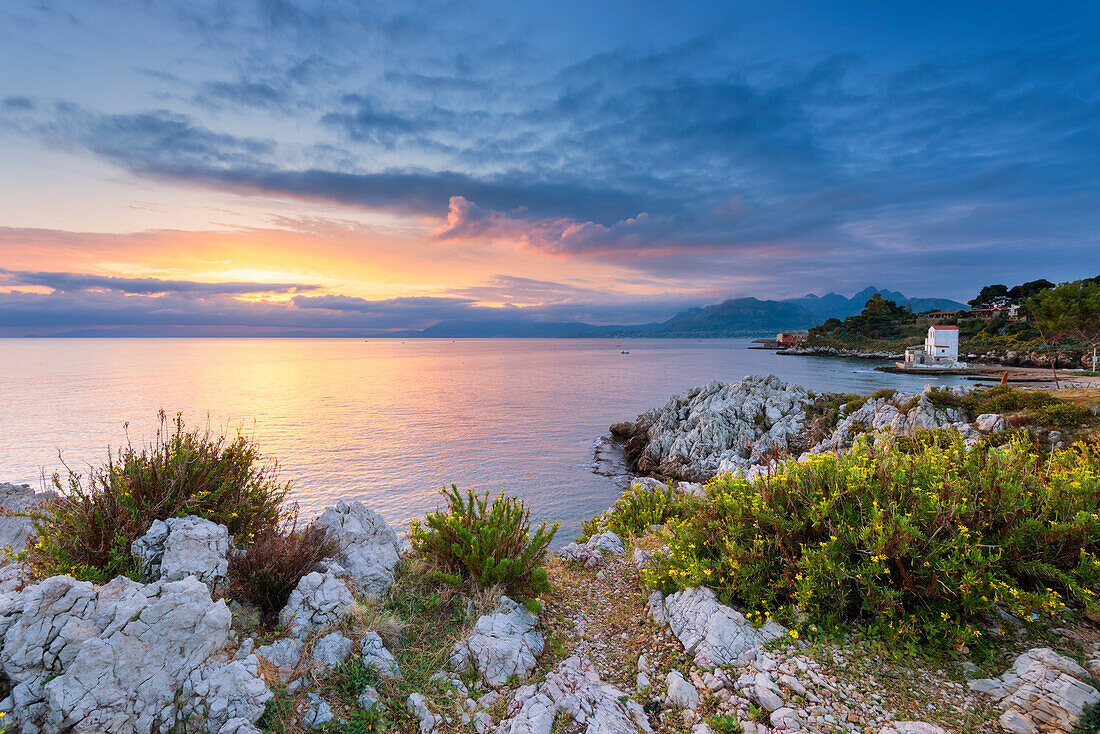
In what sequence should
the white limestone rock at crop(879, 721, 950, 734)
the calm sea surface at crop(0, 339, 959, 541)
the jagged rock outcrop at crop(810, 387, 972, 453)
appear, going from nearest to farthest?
the white limestone rock at crop(879, 721, 950, 734) → the jagged rock outcrop at crop(810, 387, 972, 453) → the calm sea surface at crop(0, 339, 959, 541)

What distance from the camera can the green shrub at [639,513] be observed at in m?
10.9

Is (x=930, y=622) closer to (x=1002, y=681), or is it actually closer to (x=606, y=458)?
(x=1002, y=681)

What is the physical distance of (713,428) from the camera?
2931cm

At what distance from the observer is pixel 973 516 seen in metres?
5.14

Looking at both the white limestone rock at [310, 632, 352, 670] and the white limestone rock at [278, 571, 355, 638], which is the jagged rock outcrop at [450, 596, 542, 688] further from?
the white limestone rock at [278, 571, 355, 638]

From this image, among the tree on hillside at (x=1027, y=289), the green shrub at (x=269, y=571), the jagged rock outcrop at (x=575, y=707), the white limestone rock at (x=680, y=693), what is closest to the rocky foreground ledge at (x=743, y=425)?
the white limestone rock at (x=680, y=693)

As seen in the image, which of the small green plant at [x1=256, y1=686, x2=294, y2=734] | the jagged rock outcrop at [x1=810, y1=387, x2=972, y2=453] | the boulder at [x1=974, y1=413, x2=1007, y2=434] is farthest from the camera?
the jagged rock outcrop at [x1=810, y1=387, x2=972, y2=453]

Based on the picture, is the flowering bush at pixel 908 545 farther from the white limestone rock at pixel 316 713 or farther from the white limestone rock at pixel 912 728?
the white limestone rock at pixel 316 713

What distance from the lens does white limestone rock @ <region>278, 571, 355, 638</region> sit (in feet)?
17.3

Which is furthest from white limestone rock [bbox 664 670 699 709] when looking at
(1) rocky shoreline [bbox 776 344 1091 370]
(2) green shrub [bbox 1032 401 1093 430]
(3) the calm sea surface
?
(1) rocky shoreline [bbox 776 344 1091 370]

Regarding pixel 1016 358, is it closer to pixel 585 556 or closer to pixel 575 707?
pixel 585 556

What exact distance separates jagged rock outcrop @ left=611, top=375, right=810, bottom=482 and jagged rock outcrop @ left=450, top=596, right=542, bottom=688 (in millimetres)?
20700

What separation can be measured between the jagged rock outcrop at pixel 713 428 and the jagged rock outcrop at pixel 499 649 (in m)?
20.7

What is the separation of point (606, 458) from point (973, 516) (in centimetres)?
2551
